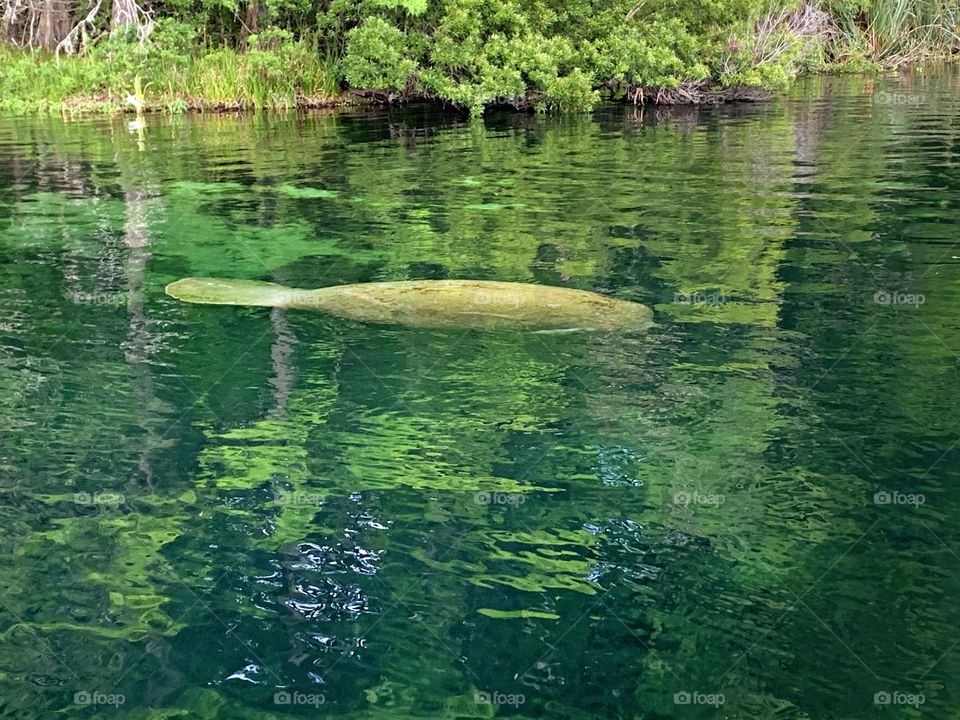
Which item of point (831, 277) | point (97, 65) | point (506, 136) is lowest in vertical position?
point (831, 277)

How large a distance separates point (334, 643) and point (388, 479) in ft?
4.29

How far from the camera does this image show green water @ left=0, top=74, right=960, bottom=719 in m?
3.72

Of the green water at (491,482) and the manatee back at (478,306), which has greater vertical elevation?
the manatee back at (478,306)

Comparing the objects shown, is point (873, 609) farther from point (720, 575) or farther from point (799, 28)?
point (799, 28)

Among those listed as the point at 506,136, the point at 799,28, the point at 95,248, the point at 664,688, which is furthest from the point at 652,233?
the point at 799,28

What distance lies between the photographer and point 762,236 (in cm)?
999

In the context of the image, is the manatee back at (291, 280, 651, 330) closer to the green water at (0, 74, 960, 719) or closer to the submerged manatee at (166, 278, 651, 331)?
the submerged manatee at (166, 278, 651, 331)

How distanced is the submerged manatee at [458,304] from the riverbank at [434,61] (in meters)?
14.6

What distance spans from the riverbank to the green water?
12418 millimetres

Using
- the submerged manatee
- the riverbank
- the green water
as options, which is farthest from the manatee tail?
the riverbank

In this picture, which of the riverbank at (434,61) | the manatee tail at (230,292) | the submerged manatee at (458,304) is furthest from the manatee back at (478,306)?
the riverbank at (434,61)

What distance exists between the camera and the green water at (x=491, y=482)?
3.72 metres

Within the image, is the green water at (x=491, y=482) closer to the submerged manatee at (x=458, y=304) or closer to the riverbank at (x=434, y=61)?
the submerged manatee at (x=458, y=304)

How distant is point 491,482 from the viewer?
502 cm
